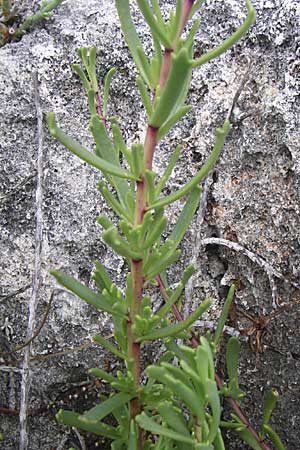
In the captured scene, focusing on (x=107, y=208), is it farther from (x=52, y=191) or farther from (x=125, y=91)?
(x=125, y=91)

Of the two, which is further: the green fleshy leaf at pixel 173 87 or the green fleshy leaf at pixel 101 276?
the green fleshy leaf at pixel 101 276

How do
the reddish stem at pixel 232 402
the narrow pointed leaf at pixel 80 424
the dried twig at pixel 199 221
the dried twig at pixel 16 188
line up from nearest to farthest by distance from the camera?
the narrow pointed leaf at pixel 80 424 < the reddish stem at pixel 232 402 < the dried twig at pixel 199 221 < the dried twig at pixel 16 188

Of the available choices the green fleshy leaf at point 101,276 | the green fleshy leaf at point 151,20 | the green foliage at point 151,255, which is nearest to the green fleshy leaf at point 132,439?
the green foliage at point 151,255

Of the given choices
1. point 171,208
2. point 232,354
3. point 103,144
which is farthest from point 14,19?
point 232,354

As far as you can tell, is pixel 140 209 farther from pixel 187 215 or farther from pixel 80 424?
pixel 80 424

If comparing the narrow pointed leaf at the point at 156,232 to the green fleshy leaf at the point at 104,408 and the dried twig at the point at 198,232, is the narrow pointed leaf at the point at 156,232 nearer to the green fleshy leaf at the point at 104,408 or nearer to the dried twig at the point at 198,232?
the green fleshy leaf at the point at 104,408

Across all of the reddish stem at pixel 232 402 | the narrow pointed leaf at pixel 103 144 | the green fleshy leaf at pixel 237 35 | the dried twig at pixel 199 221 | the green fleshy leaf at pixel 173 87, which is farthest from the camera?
the dried twig at pixel 199 221

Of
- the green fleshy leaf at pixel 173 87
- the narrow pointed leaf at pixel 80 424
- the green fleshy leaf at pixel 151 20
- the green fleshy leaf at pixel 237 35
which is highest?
the green fleshy leaf at pixel 151 20
